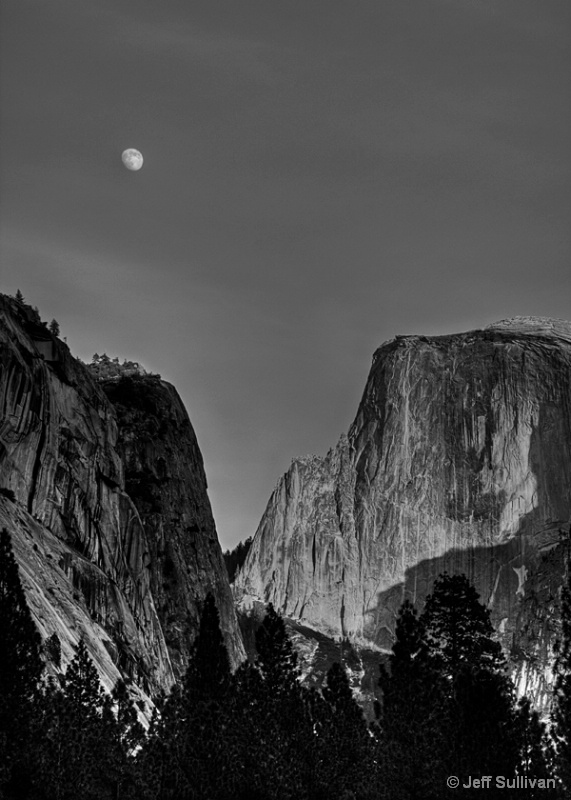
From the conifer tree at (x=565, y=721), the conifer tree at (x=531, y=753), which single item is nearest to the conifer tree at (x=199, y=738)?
the conifer tree at (x=531, y=753)

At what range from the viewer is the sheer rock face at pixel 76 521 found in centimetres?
10362

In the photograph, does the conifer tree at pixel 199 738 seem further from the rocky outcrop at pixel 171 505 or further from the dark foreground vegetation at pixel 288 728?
the rocky outcrop at pixel 171 505

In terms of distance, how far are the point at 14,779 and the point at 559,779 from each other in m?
24.8

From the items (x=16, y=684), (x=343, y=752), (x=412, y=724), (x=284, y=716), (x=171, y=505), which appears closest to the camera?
(x=16, y=684)

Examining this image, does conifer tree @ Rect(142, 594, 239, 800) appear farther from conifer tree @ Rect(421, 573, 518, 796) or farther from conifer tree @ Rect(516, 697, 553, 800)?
conifer tree @ Rect(516, 697, 553, 800)

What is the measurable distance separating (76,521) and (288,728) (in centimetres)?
5679

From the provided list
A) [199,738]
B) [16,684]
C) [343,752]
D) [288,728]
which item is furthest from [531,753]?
[16,684]

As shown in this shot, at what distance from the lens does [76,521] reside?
407ft

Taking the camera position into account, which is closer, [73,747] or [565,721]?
[565,721]

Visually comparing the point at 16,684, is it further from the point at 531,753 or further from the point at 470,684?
the point at 531,753

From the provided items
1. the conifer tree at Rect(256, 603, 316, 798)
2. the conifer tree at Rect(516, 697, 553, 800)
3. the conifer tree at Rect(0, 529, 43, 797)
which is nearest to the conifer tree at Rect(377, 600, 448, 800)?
the conifer tree at Rect(516, 697, 553, 800)

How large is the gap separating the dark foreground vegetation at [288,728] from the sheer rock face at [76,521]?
20942mm

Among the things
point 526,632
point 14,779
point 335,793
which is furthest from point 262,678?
point 526,632

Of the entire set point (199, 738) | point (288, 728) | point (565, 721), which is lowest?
point (565, 721)
